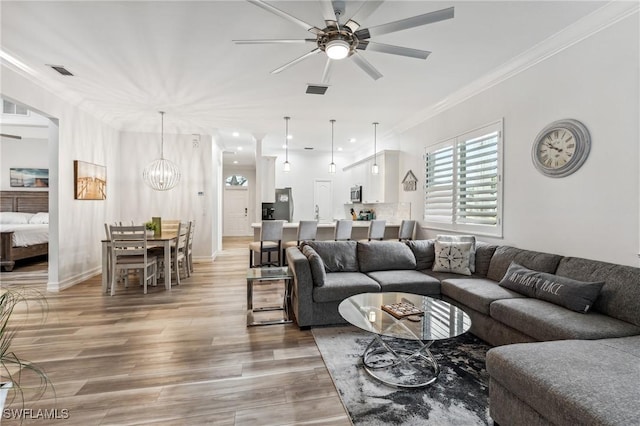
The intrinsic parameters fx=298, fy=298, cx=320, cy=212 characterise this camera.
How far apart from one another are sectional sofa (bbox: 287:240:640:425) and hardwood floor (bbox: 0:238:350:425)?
0.73 meters

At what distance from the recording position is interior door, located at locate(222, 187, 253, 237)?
1150 cm

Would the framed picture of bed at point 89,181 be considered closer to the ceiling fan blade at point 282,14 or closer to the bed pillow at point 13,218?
the bed pillow at point 13,218

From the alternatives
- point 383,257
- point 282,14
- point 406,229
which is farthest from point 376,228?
point 282,14

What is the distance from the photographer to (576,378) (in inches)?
55.5

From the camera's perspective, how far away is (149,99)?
474 cm

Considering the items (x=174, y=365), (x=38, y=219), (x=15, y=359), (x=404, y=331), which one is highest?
(x=38, y=219)

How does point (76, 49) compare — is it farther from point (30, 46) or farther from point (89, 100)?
point (89, 100)

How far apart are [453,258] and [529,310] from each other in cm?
140

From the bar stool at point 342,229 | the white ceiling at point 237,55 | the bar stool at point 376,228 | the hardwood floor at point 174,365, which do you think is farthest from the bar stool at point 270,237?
the white ceiling at point 237,55

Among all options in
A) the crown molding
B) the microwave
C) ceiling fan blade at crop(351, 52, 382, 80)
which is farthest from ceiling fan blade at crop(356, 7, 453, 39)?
the microwave

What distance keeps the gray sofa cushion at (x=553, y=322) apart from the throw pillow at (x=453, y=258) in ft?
3.58

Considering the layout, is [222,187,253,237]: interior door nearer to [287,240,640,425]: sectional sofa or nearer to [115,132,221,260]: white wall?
[115,132,221,260]: white wall

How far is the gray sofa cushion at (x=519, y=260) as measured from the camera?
287 cm

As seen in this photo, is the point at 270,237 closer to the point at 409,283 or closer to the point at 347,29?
the point at 409,283
